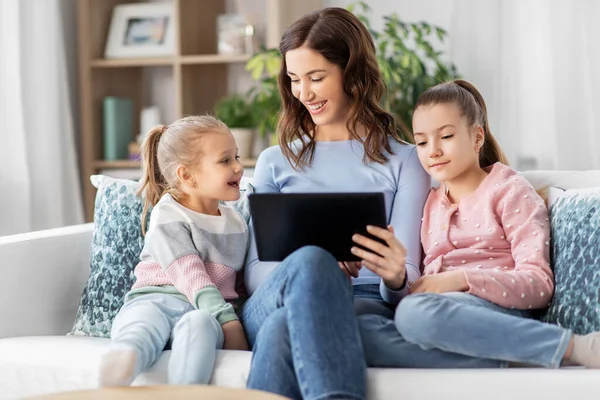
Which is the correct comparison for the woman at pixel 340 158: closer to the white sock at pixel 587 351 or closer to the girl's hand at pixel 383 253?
the girl's hand at pixel 383 253

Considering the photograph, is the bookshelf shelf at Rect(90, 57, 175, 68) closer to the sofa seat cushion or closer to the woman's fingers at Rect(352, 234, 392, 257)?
the sofa seat cushion

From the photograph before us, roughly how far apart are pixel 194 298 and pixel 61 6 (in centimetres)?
244

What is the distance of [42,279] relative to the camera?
217 cm

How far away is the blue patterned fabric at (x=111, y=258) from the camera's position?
2.11 m

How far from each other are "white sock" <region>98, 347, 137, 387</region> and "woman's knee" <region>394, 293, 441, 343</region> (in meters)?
0.49

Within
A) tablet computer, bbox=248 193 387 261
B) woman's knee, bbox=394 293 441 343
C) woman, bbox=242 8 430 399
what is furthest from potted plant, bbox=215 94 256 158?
woman's knee, bbox=394 293 441 343

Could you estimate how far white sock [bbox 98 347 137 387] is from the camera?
1.60 meters

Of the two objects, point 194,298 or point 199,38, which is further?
point 199,38

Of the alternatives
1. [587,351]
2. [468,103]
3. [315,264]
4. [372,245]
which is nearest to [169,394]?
[315,264]

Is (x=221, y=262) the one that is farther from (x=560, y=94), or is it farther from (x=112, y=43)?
(x=112, y=43)

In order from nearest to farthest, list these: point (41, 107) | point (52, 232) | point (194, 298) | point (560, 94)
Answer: point (194, 298) < point (52, 232) < point (560, 94) < point (41, 107)

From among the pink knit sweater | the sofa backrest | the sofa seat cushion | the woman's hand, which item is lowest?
the sofa seat cushion

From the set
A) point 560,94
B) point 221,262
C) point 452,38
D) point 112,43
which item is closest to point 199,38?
point 112,43

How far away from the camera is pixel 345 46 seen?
205 centimetres
